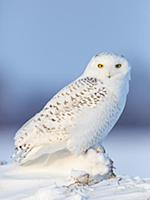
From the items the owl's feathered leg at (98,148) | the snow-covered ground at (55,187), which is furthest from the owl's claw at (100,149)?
the snow-covered ground at (55,187)

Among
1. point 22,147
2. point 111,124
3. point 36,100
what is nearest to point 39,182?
point 22,147

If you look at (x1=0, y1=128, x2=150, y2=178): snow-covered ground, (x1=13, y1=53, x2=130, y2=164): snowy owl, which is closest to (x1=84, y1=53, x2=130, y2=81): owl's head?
(x1=13, y1=53, x2=130, y2=164): snowy owl

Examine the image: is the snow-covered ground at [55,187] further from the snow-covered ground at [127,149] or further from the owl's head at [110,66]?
the snow-covered ground at [127,149]

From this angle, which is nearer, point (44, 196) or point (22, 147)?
point (44, 196)

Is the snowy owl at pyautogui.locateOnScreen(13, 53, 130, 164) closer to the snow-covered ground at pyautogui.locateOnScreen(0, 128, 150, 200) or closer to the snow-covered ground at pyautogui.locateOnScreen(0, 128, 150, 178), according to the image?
the snow-covered ground at pyautogui.locateOnScreen(0, 128, 150, 200)

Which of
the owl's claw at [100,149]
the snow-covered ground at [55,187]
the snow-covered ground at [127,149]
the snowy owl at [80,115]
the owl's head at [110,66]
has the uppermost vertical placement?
the snow-covered ground at [127,149]

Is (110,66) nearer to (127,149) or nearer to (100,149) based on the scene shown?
(100,149)

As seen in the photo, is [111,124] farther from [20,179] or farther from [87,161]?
[20,179]

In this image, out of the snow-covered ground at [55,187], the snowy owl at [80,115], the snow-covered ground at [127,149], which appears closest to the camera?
the snow-covered ground at [55,187]
